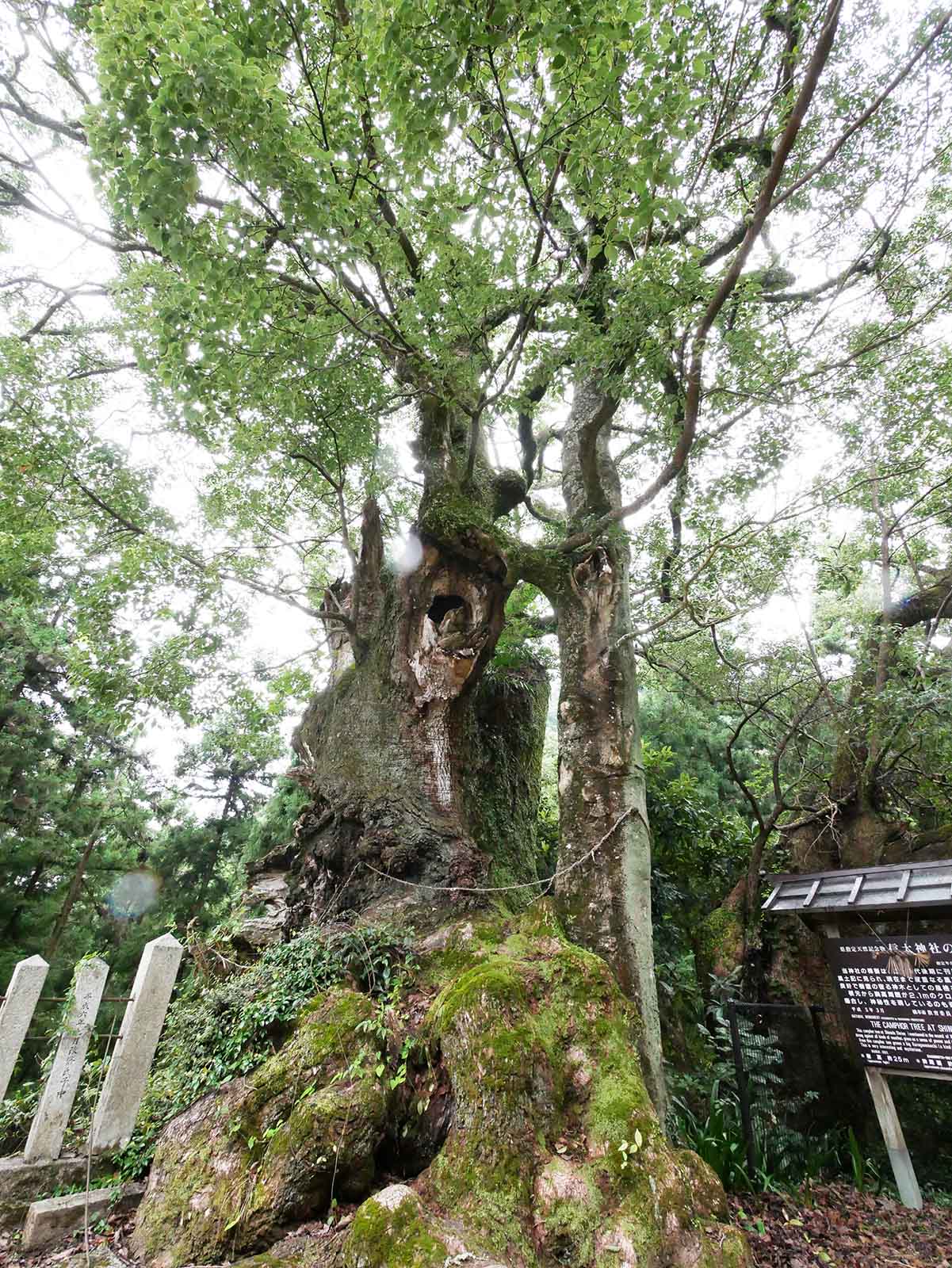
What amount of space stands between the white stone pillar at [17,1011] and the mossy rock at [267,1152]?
113cm

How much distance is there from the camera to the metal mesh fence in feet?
16.0

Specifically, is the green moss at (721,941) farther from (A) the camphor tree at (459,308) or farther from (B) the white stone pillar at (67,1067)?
(B) the white stone pillar at (67,1067)

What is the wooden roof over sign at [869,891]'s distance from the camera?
492 centimetres

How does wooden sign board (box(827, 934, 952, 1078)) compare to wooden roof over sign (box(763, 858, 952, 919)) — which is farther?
wooden roof over sign (box(763, 858, 952, 919))

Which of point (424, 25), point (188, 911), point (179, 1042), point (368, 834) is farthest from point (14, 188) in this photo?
point (188, 911)

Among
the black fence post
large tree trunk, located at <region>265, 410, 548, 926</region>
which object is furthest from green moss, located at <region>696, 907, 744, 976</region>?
large tree trunk, located at <region>265, 410, 548, 926</region>

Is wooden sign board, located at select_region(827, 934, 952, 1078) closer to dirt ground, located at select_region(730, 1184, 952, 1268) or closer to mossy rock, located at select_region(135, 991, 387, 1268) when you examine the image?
dirt ground, located at select_region(730, 1184, 952, 1268)

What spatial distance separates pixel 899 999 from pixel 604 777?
9.41 feet

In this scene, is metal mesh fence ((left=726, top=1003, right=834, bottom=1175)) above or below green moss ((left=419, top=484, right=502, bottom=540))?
below

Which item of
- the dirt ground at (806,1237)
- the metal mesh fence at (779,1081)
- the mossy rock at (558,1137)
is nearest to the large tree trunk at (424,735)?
the mossy rock at (558,1137)

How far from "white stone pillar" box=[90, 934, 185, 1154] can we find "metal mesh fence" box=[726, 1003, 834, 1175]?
4.46m

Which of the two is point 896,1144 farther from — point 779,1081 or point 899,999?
point 899,999

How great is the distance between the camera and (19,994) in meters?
3.82

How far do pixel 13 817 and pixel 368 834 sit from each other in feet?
26.7
